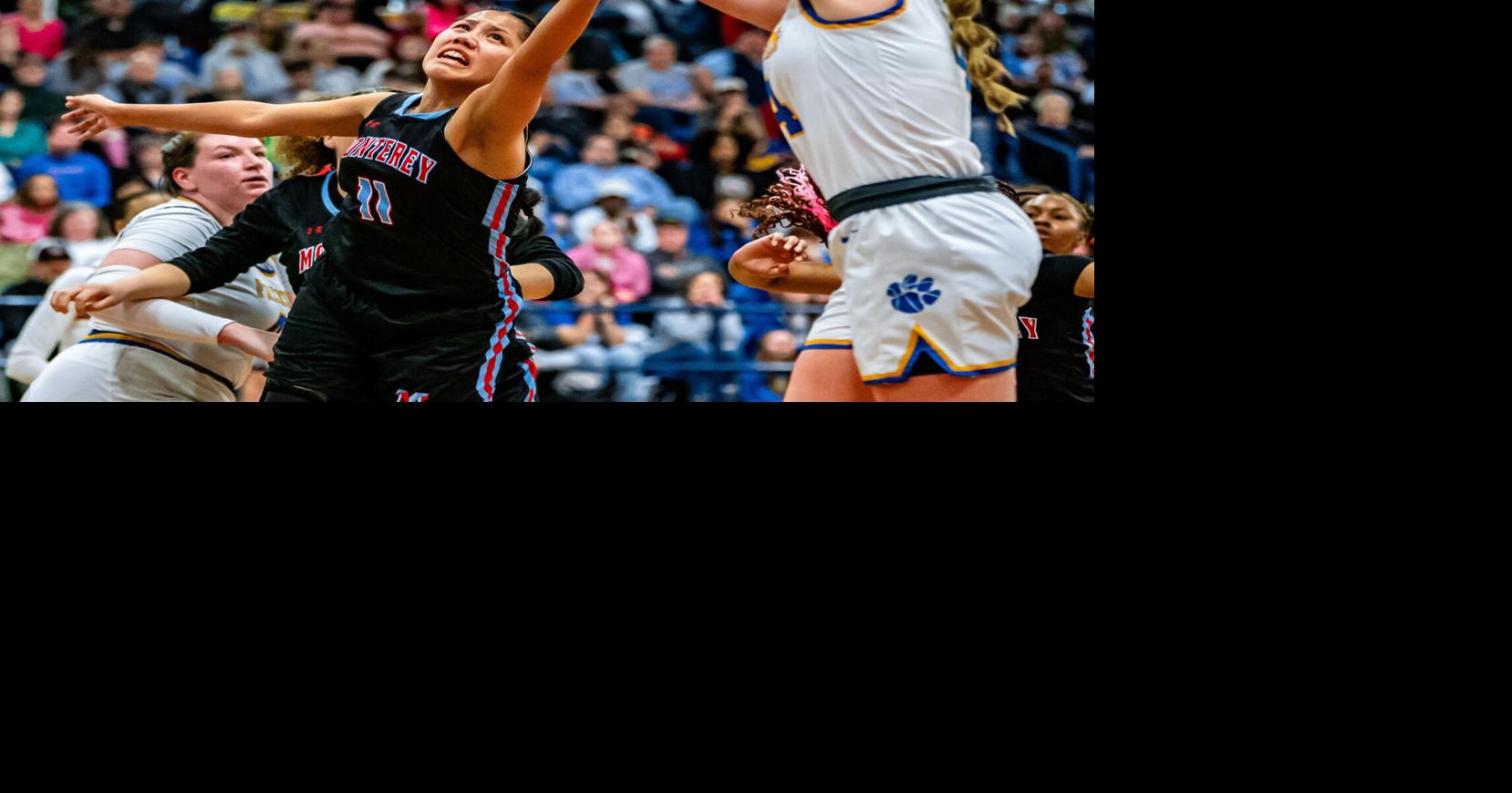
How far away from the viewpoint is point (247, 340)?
3.29 m

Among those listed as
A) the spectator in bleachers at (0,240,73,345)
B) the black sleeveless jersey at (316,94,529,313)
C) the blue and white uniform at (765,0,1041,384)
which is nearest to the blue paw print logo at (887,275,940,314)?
the blue and white uniform at (765,0,1041,384)

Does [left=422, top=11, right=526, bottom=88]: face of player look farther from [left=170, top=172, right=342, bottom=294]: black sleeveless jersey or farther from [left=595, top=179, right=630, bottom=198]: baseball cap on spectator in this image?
[left=595, top=179, right=630, bottom=198]: baseball cap on spectator

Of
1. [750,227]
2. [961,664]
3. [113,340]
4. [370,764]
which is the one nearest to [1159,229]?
[961,664]

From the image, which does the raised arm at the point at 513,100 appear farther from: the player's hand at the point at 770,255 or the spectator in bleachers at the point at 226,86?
the spectator in bleachers at the point at 226,86

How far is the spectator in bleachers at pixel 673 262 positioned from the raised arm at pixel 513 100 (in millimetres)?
1007

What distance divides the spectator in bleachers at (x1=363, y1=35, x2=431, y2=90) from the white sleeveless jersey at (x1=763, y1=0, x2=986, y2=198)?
4.27 feet

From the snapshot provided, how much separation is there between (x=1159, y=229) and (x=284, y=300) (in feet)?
6.65

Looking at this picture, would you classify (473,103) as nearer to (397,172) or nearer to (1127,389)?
(397,172)

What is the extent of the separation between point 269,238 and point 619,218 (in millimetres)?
1147

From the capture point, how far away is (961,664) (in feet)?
9.78

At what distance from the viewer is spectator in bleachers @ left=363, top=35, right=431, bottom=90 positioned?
372 cm

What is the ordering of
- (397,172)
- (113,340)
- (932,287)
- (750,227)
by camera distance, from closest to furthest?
1. (932,287)
2. (397,172)
3. (113,340)
4. (750,227)

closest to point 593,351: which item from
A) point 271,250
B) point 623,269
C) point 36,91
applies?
point 623,269

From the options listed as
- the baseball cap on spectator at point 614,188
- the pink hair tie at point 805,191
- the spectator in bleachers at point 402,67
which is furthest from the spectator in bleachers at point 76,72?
the pink hair tie at point 805,191
